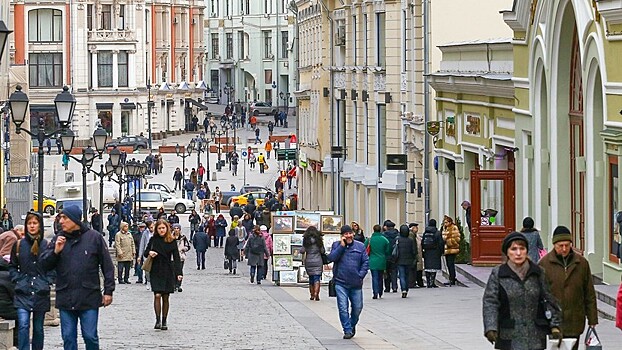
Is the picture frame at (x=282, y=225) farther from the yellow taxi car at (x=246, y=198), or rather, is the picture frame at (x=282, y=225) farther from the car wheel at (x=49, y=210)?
the car wheel at (x=49, y=210)

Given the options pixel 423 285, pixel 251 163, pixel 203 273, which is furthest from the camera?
pixel 251 163

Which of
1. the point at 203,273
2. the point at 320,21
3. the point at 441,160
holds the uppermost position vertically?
the point at 320,21

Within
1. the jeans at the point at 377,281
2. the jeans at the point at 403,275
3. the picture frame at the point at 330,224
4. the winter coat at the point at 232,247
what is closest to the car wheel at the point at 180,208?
the winter coat at the point at 232,247

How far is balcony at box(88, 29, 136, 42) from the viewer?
111750 mm

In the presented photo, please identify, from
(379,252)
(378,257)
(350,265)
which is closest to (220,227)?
(379,252)

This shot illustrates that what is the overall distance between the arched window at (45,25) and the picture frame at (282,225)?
78762 millimetres

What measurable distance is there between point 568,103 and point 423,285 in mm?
5298

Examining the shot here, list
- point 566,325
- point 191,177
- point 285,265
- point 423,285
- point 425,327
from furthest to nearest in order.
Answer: point 191,177 < point 285,265 < point 423,285 < point 425,327 < point 566,325

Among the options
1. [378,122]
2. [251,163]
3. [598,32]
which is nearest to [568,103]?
[598,32]

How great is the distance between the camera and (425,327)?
22.5 metres

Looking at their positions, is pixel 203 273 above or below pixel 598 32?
below

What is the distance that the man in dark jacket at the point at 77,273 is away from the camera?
15.0m

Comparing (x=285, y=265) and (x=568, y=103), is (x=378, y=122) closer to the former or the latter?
(x=285, y=265)

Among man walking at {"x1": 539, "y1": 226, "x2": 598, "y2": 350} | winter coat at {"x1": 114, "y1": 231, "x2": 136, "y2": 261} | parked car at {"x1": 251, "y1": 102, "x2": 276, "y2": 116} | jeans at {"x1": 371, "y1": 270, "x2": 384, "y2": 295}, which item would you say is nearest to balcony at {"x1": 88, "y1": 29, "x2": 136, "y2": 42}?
parked car at {"x1": 251, "y1": 102, "x2": 276, "y2": 116}
